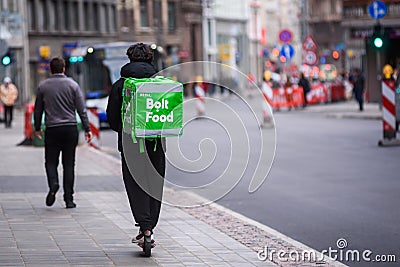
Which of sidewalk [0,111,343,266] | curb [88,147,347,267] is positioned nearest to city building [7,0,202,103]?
sidewalk [0,111,343,266]

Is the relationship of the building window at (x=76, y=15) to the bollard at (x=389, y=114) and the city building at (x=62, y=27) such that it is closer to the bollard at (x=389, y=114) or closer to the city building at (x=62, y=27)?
the city building at (x=62, y=27)

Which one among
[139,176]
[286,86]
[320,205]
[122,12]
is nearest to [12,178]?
[320,205]

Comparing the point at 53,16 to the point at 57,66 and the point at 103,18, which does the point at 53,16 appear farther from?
the point at 57,66

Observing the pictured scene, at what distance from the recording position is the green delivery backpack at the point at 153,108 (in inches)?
360

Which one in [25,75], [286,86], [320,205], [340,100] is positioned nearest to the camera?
[320,205]

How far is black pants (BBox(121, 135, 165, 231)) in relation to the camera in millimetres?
9422

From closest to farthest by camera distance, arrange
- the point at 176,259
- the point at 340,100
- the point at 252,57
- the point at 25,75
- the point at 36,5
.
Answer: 1. the point at 176,259
2. the point at 340,100
3. the point at 25,75
4. the point at 36,5
5. the point at 252,57

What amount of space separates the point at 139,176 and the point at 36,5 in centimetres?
6188

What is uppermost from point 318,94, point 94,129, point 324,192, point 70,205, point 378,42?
point 378,42

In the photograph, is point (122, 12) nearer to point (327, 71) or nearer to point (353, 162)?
point (327, 71)

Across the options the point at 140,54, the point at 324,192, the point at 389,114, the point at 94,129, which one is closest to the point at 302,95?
the point at 94,129

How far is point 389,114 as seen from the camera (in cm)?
2316

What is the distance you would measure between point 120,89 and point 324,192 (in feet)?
19.8

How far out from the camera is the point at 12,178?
1717cm
